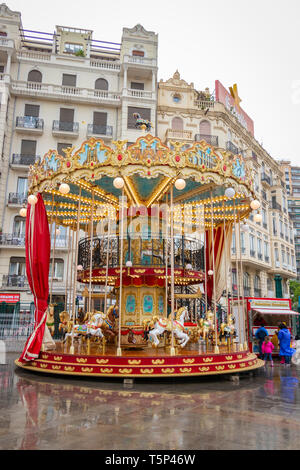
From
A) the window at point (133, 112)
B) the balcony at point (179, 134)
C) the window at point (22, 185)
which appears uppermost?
the window at point (133, 112)

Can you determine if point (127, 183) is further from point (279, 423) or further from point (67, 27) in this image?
point (67, 27)

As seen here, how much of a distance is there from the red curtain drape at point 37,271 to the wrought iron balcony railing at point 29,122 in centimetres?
1604

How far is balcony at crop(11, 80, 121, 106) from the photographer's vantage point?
2373cm

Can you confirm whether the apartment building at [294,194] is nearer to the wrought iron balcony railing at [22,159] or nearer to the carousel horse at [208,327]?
the wrought iron balcony railing at [22,159]

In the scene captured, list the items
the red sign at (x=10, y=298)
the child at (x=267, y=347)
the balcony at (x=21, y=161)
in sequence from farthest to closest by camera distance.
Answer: the balcony at (x=21, y=161), the red sign at (x=10, y=298), the child at (x=267, y=347)

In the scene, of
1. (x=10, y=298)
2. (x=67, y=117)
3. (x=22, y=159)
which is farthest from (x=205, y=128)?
(x=10, y=298)

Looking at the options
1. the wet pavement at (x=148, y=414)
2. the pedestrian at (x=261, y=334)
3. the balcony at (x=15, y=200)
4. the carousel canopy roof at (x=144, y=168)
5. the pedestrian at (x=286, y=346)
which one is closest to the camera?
the wet pavement at (x=148, y=414)

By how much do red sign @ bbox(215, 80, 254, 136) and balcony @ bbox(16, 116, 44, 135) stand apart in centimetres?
1443

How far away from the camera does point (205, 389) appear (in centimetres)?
706

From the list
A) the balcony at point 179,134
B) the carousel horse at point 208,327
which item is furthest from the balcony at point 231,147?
the carousel horse at point 208,327

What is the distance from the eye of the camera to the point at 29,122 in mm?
23594

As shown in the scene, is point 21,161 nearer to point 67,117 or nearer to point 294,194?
point 67,117

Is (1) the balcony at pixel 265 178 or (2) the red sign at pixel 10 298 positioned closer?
(2) the red sign at pixel 10 298

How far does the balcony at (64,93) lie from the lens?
23.7 meters
